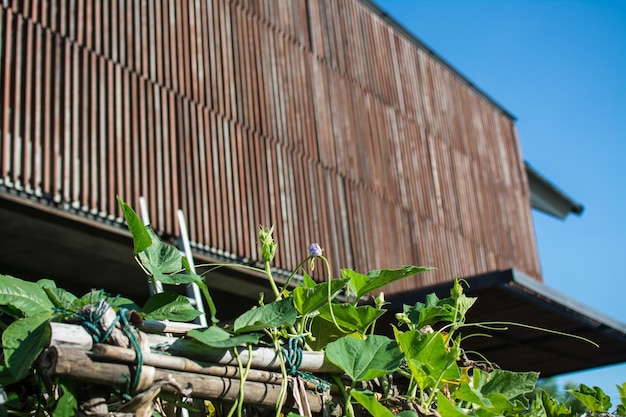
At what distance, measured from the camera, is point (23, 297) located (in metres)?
1.09

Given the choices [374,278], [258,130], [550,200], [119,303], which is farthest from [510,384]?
[550,200]

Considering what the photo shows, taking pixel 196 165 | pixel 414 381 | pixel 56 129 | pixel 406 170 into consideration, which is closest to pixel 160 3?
pixel 196 165

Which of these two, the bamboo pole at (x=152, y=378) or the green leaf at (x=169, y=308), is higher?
the green leaf at (x=169, y=308)

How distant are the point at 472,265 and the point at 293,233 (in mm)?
4099

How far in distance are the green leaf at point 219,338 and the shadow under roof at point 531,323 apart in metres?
4.57

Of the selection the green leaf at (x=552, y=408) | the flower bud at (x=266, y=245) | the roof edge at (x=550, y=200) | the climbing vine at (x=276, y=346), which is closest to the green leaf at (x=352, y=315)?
the climbing vine at (x=276, y=346)

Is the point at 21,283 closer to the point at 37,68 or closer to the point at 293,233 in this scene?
the point at 37,68

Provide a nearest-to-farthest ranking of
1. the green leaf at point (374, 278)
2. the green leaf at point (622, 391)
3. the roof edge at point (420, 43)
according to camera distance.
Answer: the green leaf at point (374, 278) → the green leaf at point (622, 391) → the roof edge at point (420, 43)

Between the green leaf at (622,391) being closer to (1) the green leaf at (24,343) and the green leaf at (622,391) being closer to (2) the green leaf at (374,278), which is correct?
(2) the green leaf at (374,278)

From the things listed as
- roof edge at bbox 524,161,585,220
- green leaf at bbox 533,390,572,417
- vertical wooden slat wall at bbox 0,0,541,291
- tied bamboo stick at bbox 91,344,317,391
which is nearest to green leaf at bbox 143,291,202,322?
tied bamboo stick at bbox 91,344,317,391

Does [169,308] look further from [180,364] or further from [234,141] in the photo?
[234,141]

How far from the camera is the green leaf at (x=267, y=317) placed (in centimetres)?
112

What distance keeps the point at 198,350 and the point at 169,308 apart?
13 cm

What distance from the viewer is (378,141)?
33.8 feet
